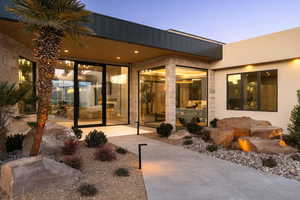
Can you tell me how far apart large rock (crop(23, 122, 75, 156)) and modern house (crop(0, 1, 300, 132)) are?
2.04 meters

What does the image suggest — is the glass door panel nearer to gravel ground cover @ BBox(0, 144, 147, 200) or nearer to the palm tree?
gravel ground cover @ BBox(0, 144, 147, 200)

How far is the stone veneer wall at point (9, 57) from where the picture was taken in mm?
5168

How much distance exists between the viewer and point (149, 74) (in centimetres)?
944

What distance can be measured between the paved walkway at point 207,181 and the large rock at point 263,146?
1.33 m

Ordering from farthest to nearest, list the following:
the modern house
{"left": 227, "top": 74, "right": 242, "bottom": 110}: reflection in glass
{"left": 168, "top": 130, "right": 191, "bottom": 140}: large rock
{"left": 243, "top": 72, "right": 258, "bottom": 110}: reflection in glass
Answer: {"left": 227, "top": 74, "right": 242, "bottom": 110}: reflection in glass → {"left": 243, "top": 72, "right": 258, "bottom": 110}: reflection in glass → {"left": 168, "top": 130, "right": 191, "bottom": 140}: large rock → the modern house

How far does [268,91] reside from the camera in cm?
783

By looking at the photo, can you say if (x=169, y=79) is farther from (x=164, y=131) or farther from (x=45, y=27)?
(x=45, y=27)

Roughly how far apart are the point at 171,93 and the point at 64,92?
5.18 metres

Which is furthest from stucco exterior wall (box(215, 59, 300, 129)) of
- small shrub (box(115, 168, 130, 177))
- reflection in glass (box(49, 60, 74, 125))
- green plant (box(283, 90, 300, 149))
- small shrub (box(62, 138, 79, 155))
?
reflection in glass (box(49, 60, 74, 125))

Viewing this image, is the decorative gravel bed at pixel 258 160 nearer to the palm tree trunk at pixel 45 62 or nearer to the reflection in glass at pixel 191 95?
the reflection in glass at pixel 191 95

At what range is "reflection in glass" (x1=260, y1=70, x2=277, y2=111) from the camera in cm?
765

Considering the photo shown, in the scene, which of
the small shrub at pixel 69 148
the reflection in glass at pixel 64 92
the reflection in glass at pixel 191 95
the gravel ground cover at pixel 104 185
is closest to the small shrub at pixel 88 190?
the gravel ground cover at pixel 104 185

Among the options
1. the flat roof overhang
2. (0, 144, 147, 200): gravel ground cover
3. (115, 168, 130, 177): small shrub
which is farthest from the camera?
the flat roof overhang

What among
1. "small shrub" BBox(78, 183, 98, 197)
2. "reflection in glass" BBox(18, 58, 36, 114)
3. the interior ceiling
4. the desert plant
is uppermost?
the interior ceiling
